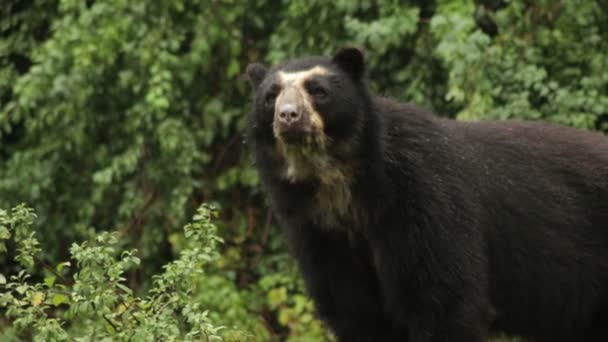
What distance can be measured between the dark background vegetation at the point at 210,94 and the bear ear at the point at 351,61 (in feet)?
7.63

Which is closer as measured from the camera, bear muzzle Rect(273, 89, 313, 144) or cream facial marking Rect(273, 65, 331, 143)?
bear muzzle Rect(273, 89, 313, 144)

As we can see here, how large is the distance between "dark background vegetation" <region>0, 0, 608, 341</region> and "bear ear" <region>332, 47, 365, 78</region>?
2.33 m

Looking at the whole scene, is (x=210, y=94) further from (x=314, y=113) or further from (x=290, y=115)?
(x=290, y=115)

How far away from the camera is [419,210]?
5531mm

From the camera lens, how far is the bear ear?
5.64 metres

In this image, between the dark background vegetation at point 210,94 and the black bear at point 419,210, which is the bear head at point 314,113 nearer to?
the black bear at point 419,210

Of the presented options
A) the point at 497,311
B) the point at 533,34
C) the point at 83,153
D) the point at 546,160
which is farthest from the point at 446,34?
the point at 83,153

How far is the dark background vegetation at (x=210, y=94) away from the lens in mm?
8180

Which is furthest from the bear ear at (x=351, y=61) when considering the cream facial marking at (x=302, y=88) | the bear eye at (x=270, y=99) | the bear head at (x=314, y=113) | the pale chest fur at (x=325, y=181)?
the pale chest fur at (x=325, y=181)

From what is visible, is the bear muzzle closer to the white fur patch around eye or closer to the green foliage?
the white fur patch around eye

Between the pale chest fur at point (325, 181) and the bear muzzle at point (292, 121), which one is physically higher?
the bear muzzle at point (292, 121)

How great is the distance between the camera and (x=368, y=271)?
18.9 feet

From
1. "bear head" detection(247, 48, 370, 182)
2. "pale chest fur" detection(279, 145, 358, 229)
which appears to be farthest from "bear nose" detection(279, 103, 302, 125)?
"pale chest fur" detection(279, 145, 358, 229)

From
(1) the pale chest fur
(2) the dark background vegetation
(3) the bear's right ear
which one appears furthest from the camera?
(2) the dark background vegetation
